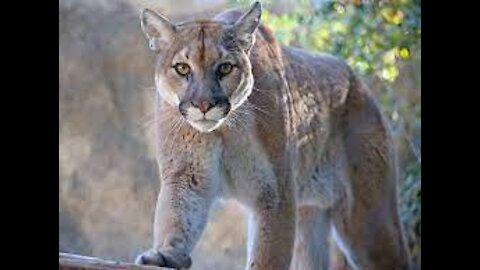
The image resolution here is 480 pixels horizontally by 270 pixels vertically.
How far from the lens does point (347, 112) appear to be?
17.9 feet

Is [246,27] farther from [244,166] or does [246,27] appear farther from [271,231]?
[271,231]

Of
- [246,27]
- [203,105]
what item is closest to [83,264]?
[203,105]

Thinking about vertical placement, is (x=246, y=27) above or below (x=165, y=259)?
above

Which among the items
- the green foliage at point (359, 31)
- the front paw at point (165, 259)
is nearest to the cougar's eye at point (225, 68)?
the front paw at point (165, 259)

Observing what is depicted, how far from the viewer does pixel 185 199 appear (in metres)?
4.42

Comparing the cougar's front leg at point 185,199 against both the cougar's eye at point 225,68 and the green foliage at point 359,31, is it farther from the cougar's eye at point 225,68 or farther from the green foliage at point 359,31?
the green foliage at point 359,31

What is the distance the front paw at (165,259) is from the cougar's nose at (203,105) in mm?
562

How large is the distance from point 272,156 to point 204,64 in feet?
1.79

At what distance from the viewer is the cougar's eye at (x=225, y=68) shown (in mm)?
4316

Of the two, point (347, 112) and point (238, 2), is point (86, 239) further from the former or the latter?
point (347, 112)

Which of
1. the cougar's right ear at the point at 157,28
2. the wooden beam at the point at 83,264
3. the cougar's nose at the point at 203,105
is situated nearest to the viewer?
the wooden beam at the point at 83,264

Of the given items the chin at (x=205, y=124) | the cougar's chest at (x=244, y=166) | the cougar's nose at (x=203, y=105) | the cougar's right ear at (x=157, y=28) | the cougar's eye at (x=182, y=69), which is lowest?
the cougar's chest at (x=244, y=166)

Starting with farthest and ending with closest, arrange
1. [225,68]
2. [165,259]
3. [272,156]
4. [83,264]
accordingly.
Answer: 1. [272,156]
2. [225,68]
3. [165,259]
4. [83,264]

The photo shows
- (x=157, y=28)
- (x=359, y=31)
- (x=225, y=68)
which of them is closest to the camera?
(x=225, y=68)
